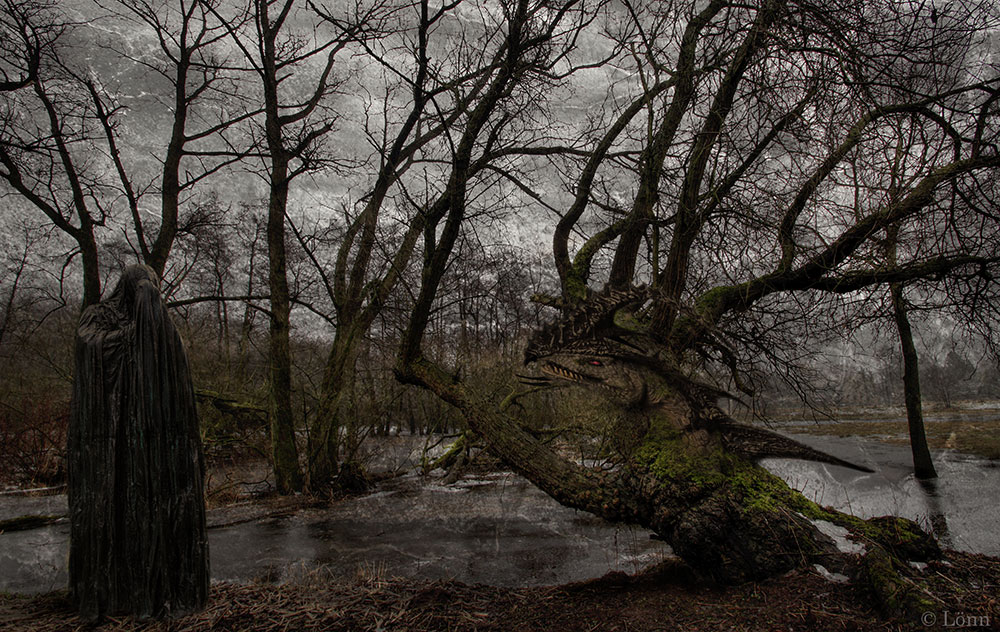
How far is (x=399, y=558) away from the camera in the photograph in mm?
6895

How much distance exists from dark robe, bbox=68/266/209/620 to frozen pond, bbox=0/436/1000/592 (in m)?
2.32

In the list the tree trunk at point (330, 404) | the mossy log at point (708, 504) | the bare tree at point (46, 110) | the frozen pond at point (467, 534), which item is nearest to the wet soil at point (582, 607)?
the mossy log at point (708, 504)

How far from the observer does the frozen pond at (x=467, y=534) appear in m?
6.30

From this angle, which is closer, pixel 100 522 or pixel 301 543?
pixel 100 522

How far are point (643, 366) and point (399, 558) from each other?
429 centimetres

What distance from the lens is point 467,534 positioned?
26.3 feet

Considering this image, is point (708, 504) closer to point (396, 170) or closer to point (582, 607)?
point (582, 607)

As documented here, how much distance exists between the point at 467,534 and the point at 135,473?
551 centimetres

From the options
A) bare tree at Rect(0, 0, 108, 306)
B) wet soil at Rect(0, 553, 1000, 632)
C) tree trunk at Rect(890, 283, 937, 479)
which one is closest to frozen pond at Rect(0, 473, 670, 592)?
wet soil at Rect(0, 553, 1000, 632)

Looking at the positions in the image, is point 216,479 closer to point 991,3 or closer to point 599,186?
point 599,186

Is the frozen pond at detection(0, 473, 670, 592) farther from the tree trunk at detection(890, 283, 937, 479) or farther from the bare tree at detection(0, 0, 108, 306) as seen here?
the tree trunk at detection(890, 283, 937, 479)

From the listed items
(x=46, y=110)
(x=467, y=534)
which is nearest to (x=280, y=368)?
(x=467, y=534)

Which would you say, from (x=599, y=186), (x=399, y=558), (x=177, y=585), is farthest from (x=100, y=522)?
(x=599, y=186)

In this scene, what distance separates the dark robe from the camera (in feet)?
11.2
